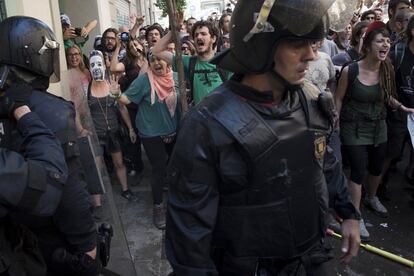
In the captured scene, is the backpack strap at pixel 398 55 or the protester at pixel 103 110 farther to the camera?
the protester at pixel 103 110

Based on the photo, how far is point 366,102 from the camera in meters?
3.77

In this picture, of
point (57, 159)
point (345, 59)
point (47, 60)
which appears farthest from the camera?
point (345, 59)

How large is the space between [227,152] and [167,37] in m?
2.69

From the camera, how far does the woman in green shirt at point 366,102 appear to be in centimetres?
372

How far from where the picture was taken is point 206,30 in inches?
154

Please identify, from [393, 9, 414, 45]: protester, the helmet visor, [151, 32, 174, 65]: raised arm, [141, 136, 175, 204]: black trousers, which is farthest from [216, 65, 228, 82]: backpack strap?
[393, 9, 414, 45]: protester

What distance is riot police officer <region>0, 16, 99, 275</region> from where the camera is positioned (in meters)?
1.82

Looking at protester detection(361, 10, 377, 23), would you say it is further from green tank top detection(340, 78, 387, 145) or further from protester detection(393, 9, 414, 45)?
green tank top detection(340, 78, 387, 145)

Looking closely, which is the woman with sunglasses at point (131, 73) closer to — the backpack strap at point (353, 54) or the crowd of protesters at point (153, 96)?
the crowd of protesters at point (153, 96)

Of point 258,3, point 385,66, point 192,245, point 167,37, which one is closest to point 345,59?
point 385,66

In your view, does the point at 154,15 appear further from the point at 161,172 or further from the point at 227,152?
the point at 227,152

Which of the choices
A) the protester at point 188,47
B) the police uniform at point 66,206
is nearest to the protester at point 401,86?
the protester at point 188,47

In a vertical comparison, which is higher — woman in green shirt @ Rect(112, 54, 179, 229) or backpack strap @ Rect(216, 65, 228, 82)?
backpack strap @ Rect(216, 65, 228, 82)

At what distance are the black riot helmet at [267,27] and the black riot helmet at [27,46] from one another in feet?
2.88
